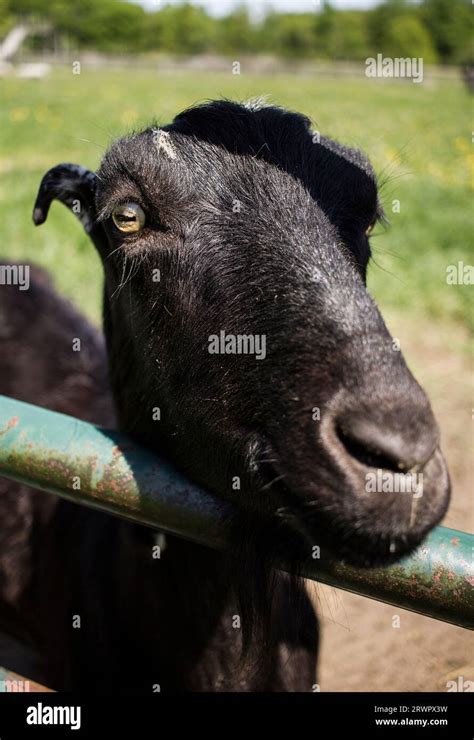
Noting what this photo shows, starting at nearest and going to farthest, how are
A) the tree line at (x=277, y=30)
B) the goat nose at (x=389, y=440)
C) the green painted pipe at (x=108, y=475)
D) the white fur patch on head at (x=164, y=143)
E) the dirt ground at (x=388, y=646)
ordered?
the goat nose at (x=389, y=440), the green painted pipe at (x=108, y=475), the white fur patch on head at (x=164, y=143), the dirt ground at (x=388, y=646), the tree line at (x=277, y=30)

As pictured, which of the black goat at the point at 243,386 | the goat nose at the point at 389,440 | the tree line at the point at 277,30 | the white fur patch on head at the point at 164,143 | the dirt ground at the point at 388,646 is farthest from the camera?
the tree line at the point at 277,30

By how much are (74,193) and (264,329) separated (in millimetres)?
1386

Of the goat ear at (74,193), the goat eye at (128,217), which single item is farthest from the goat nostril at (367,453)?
the goat ear at (74,193)

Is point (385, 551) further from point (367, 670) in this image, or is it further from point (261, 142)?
point (367, 670)

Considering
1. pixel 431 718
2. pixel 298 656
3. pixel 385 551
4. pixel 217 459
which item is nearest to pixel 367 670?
pixel 298 656

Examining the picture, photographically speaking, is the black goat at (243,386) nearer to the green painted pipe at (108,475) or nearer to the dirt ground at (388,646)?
the green painted pipe at (108,475)

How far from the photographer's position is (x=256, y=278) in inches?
98.7

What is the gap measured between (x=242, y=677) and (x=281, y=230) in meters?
1.96

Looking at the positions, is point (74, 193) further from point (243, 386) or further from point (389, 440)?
point (389, 440)

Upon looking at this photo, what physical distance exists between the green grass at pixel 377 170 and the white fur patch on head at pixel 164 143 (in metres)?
0.46

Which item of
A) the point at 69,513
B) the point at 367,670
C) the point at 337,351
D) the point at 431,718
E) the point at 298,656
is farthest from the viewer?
the point at 367,670

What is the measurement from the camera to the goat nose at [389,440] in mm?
1897

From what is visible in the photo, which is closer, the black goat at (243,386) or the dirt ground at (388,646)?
the black goat at (243,386)

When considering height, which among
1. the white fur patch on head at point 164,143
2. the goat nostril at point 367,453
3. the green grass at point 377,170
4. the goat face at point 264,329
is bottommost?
the goat nostril at point 367,453
